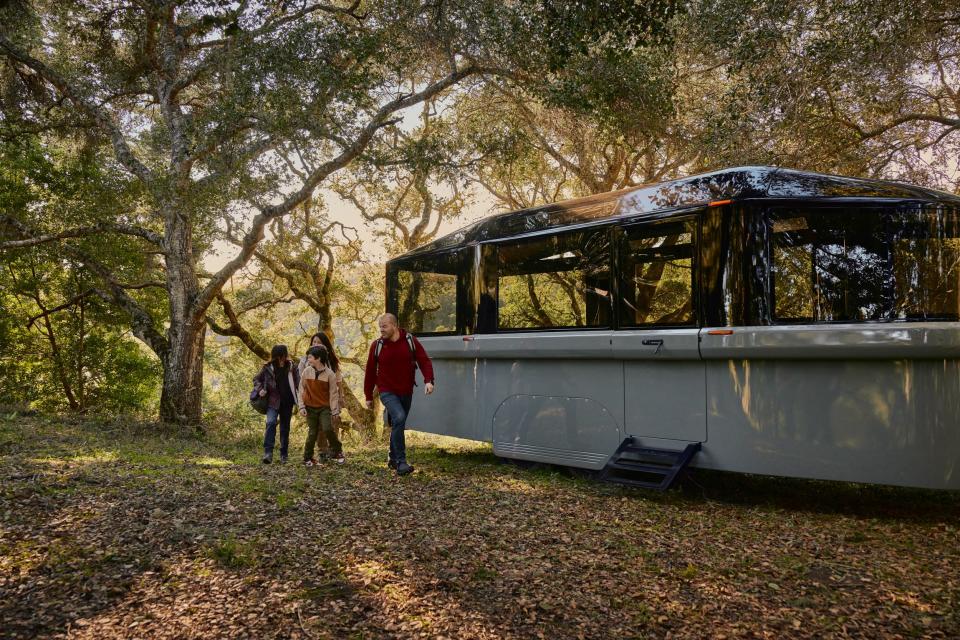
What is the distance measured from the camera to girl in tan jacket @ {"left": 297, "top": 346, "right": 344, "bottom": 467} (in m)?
8.80

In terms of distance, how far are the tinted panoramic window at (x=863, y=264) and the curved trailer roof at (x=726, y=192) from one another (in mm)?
172

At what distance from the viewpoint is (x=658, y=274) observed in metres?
6.84

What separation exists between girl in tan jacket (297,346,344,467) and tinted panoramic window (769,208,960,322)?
5361mm

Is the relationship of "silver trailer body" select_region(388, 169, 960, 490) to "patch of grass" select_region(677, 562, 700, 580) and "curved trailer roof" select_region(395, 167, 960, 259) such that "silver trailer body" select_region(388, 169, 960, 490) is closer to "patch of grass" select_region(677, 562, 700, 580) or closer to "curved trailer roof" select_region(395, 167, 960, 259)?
"curved trailer roof" select_region(395, 167, 960, 259)

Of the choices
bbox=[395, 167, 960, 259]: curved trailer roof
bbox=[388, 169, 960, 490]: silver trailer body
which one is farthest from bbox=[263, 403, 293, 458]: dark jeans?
bbox=[395, 167, 960, 259]: curved trailer roof

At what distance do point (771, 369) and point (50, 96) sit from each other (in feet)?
51.8

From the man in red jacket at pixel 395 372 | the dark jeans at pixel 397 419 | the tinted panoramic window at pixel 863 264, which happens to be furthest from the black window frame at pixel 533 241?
the tinted panoramic window at pixel 863 264

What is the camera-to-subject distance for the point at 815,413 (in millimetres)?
5895

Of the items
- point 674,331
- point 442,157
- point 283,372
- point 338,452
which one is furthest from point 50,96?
point 674,331

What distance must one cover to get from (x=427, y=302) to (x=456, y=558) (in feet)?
18.4

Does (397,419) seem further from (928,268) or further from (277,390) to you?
(928,268)

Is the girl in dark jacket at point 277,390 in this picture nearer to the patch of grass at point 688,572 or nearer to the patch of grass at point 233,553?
the patch of grass at point 233,553

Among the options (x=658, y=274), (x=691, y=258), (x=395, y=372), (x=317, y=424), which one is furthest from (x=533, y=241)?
(x=317, y=424)

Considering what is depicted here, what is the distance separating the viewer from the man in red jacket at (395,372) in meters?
7.82
